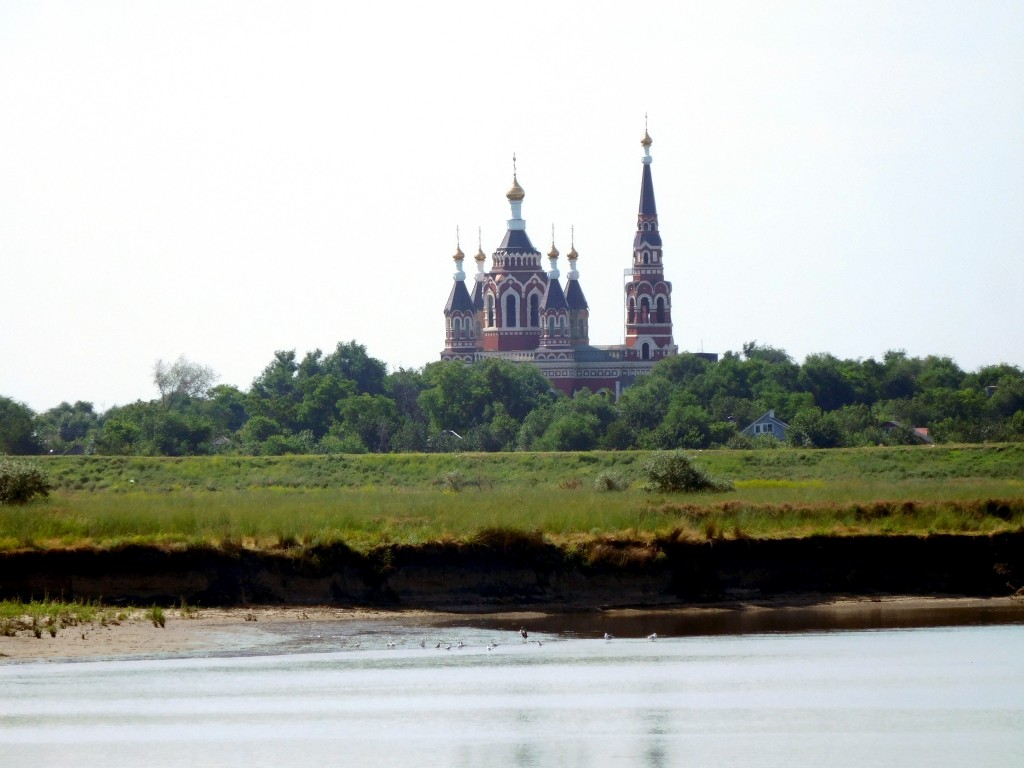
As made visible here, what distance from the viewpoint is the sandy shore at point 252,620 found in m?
23.5

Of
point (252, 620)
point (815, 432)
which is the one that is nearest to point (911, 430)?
point (815, 432)

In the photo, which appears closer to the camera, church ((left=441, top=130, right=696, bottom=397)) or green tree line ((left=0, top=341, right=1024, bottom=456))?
green tree line ((left=0, top=341, right=1024, bottom=456))

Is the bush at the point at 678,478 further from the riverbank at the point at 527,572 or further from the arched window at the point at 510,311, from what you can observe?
the arched window at the point at 510,311

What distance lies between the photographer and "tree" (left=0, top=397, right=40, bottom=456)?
69562 mm

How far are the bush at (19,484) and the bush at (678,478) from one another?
1066cm

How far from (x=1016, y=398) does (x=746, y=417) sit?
1304 centimetres

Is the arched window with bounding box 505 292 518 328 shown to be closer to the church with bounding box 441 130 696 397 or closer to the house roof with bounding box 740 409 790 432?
the church with bounding box 441 130 696 397

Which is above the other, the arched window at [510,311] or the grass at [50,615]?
the arched window at [510,311]

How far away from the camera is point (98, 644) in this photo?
23797mm

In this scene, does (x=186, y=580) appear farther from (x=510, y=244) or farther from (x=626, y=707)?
(x=510, y=244)

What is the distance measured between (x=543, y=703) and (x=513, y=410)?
84992 mm

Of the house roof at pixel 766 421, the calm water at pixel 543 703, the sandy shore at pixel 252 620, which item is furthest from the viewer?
the house roof at pixel 766 421

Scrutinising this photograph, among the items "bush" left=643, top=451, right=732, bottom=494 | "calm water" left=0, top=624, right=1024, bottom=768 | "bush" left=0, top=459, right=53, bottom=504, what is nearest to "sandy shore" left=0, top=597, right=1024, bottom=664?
"calm water" left=0, top=624, right=1024, bottom=768

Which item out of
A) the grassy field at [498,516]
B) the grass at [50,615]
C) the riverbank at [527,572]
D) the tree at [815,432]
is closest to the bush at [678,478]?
the grassy field at [498,516]
